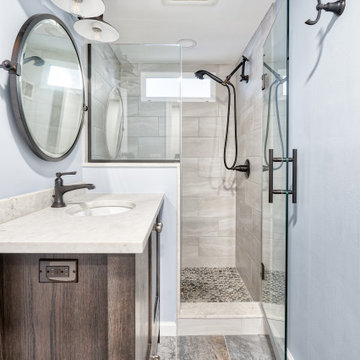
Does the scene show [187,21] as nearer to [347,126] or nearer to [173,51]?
[173,51]

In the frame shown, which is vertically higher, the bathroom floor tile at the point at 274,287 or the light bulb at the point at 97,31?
the light bulb at the point at 97,31

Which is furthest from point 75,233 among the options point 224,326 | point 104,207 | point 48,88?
point 224,326

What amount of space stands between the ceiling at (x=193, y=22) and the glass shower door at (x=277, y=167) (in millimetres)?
359

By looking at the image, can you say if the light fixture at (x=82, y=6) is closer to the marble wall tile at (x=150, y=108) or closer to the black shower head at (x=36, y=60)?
the black shower head at (x=36, y=60)

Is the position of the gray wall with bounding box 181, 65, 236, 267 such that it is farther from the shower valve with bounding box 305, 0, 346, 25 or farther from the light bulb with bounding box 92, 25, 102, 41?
the shower valve with bounding box 305, 0, 346, 25

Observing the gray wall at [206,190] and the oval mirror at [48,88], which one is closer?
the oval mirror at [48,88]

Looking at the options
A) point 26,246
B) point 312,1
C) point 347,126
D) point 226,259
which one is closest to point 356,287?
point 347,126

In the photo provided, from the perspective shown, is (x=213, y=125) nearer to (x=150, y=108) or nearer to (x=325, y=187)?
(x=150, y=108)

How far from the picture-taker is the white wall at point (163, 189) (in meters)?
1.91

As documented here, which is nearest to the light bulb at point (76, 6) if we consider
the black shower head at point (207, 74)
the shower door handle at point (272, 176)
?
the shower door handle at point (272, 176)

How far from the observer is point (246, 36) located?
2.36m

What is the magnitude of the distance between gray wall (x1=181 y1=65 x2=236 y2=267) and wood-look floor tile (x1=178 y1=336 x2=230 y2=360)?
132 cm

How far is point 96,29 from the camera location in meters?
1.48

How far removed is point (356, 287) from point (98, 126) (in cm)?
181
